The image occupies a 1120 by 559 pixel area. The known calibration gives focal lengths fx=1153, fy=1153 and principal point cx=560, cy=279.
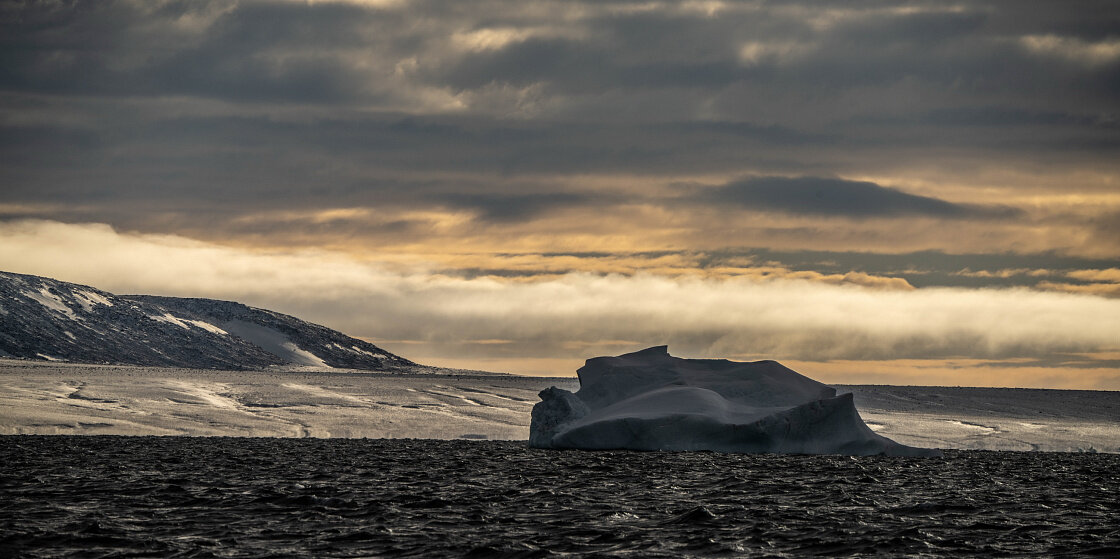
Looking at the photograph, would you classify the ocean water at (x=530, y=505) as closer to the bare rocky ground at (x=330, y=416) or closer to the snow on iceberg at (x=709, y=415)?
the snow on iceberg at (x=709, y=415)

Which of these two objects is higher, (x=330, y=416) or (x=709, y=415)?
(x=709, y=415)

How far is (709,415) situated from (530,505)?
18281mm

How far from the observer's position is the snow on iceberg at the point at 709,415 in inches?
1617

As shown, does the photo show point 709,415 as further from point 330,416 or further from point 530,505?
point 330,416

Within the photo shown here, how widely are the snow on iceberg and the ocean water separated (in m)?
1.71

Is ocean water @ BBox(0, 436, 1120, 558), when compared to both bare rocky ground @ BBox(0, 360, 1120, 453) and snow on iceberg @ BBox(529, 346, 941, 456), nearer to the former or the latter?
snow on iceberg @ BBox(529, 346, 941, 456)

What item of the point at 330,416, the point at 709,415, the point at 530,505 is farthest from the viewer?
the point at 330,416

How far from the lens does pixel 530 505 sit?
78.5 ft

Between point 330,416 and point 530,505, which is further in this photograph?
point 330,416

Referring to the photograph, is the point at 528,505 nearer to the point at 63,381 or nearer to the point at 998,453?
the point at 998,453

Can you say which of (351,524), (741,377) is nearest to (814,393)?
(741,377)

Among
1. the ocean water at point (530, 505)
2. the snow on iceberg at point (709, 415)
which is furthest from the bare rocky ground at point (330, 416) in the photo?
the ocean water at point (530, 505)

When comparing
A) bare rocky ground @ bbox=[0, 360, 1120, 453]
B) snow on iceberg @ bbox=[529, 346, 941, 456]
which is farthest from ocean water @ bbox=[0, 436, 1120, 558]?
bare rocky ground @ bbox=[0, 360, 1120, 453]

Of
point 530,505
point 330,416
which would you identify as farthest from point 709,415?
point 330,416
